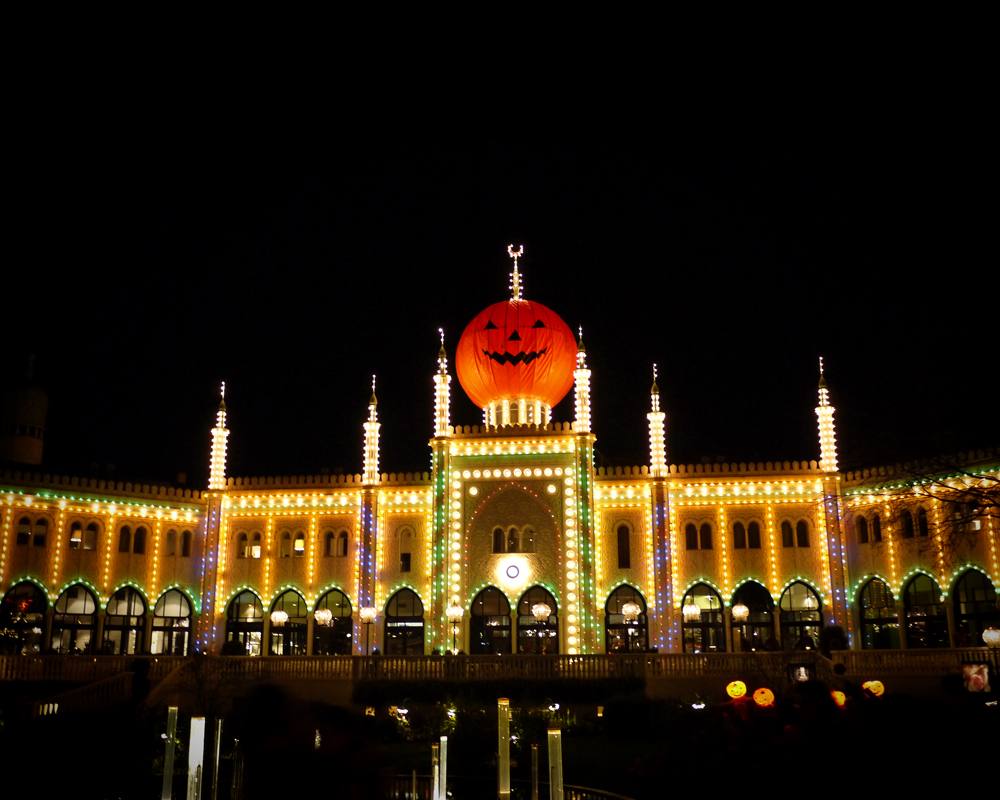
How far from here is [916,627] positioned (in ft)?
120

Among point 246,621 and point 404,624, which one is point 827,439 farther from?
point 246,621

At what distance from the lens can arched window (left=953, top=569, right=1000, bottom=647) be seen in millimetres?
35125

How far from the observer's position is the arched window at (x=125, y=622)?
4056 centimetres

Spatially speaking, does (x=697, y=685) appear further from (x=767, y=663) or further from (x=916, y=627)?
(x=916, y=627)

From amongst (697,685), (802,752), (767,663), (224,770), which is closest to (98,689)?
(224,770)

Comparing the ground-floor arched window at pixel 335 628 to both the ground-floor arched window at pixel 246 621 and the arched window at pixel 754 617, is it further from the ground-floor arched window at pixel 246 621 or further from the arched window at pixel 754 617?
the arched window at pixel 754 617

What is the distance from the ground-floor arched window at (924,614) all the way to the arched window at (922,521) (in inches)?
61.1

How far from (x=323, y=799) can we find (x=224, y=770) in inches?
518

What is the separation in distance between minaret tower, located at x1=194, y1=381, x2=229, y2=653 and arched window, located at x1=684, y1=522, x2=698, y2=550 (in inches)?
745

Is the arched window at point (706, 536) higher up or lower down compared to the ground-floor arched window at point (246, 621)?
higher up

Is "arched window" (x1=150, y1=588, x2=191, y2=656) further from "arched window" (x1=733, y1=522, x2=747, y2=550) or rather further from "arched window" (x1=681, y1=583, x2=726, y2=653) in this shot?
"arched window" (x1=733, y1=522, x2=747, y2=550)

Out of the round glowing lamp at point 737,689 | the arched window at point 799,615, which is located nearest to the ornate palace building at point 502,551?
the arched window at point 799,615

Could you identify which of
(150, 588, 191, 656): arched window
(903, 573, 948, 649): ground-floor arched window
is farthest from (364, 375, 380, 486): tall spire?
(903, 573, 948, 649): ground-floor arched window

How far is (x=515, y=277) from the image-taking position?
142 ft
